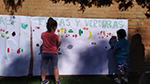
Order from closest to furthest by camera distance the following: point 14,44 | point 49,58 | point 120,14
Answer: point 49,58
point 14,44
point 120,14

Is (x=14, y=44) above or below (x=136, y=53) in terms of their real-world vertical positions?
above

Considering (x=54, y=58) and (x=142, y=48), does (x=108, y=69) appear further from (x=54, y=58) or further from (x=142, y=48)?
(x=54, y=58)

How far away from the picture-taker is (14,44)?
3.47 m

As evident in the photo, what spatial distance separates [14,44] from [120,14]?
3068mm

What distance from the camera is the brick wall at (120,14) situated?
3.63m

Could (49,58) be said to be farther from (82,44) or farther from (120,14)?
(120,14)

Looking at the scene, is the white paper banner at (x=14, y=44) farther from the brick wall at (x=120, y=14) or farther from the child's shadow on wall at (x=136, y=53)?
the child's shadow on wall at (x=136, y=53)

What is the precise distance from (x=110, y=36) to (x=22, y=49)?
2446 millimetres

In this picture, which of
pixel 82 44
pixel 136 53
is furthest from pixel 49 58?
pixel 136 53

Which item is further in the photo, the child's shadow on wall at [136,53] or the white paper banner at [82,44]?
the child's shadow on wall at [136,53]

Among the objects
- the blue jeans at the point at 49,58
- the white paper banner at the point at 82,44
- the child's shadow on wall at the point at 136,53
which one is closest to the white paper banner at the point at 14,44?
the white paper banner at the point at 82,44

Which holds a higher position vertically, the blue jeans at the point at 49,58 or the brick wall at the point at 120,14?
the brick wall at the point at 120,14

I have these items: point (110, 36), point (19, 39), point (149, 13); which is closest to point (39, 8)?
point (19, 39)

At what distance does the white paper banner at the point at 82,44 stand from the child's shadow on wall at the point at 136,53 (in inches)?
19.4
